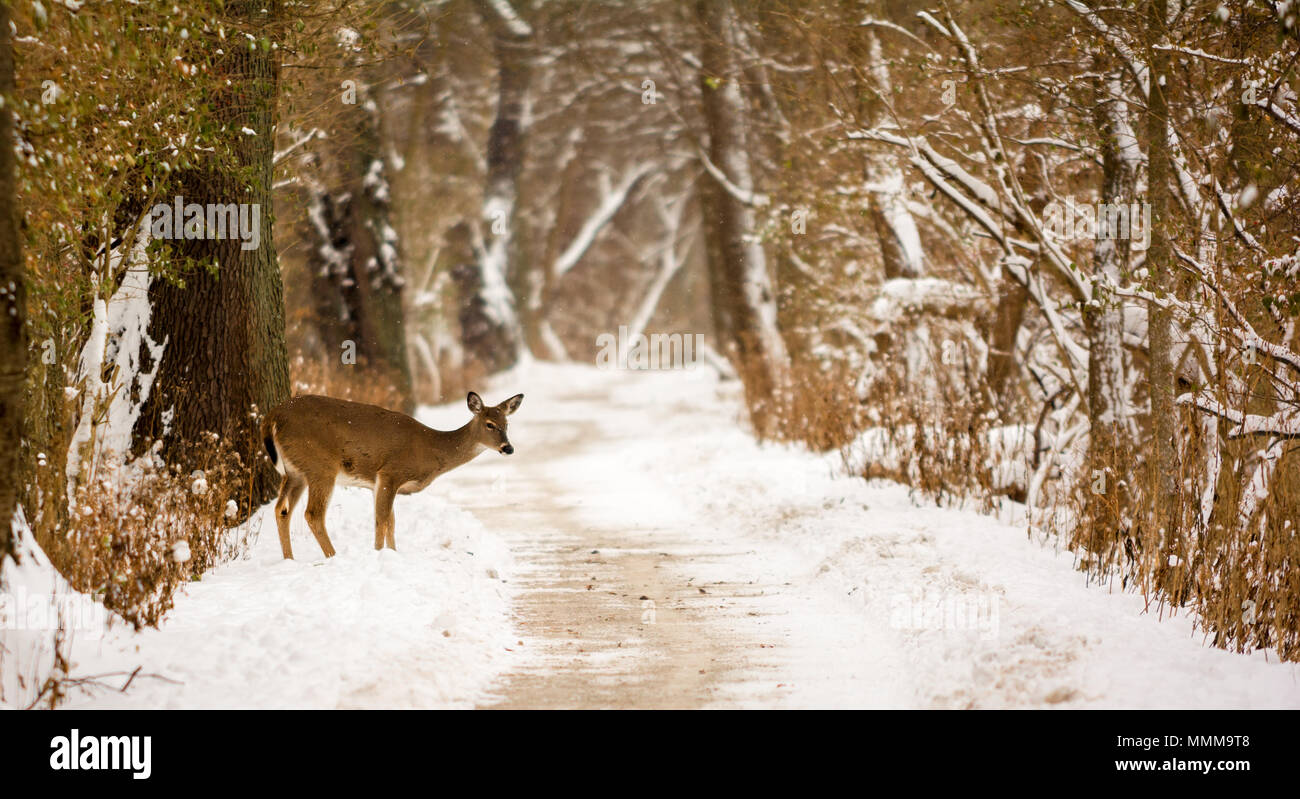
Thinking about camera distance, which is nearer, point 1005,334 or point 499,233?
point 1005,334

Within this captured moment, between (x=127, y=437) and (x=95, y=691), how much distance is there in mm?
5633

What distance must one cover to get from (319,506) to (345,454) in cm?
50

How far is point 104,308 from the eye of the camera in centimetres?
1048

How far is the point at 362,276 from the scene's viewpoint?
27297 millimetres

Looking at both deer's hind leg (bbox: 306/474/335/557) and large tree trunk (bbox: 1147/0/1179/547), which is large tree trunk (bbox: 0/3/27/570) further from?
large tree trunk (bbox: 1147/0/1179/547)

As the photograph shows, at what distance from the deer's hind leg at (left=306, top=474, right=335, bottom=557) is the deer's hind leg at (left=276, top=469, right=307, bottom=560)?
18cm

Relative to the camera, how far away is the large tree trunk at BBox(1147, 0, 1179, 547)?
11039 millimetres

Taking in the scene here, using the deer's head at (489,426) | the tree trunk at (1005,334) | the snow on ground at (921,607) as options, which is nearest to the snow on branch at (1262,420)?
the snow on ground at (921,607)

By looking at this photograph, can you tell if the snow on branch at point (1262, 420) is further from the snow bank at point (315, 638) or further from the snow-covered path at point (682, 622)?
the snow bank at point (315, 638)

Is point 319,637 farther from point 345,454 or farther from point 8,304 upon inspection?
point 345,454

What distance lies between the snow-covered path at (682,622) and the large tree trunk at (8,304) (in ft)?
3.94

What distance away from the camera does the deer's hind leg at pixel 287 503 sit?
10570 millimetres

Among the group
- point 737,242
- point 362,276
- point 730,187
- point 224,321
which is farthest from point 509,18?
point 224,321
